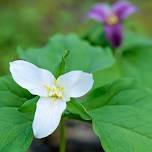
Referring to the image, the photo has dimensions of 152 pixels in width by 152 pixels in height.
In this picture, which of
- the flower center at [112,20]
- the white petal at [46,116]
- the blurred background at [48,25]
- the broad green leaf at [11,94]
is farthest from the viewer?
the blurred background at [48,25]

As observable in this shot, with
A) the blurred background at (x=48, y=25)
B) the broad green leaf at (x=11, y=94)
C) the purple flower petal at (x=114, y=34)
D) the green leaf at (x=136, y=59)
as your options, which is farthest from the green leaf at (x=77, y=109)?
the blurred background at (x=48, y=25)

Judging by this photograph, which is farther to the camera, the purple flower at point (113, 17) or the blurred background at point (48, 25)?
the blurred background at point (48, 25)

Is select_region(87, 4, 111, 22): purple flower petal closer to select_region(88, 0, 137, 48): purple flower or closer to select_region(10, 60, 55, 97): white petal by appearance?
select_region(88, 0, 137, 48): purple flower

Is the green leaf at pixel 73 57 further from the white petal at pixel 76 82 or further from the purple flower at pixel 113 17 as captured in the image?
the purple flower at pixel 113 17

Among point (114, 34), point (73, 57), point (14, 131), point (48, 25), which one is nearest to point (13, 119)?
point (14, 131)

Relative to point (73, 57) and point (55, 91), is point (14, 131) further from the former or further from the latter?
point (73, 57)

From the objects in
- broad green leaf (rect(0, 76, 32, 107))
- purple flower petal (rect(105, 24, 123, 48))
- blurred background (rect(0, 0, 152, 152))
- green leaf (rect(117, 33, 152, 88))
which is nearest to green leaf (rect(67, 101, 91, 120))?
broad green leaf (rect(0, 76, 32, 107))

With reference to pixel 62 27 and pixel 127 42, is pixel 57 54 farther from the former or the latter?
pixel 62 27
